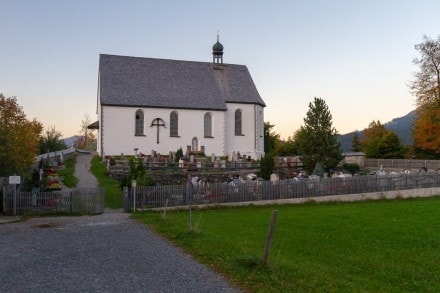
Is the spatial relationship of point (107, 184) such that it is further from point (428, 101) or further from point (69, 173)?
point (428, 101)

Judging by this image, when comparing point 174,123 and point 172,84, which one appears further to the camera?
point 172,84

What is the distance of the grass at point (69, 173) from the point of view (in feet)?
92.4

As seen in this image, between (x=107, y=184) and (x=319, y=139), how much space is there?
56.7 feet

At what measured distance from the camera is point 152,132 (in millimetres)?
43594

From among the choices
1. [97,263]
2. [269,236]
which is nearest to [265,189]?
[97,263]

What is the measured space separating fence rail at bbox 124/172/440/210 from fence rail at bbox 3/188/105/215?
55.6 inches

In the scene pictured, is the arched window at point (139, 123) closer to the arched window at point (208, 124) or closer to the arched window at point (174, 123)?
the arched window at point (174, 123)

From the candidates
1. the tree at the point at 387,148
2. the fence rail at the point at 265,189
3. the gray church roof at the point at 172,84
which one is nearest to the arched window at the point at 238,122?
the gray church roof at the point at 172,84

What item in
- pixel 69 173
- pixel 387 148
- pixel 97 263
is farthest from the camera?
pixel 387 148

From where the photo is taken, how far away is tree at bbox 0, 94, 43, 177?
21.7m

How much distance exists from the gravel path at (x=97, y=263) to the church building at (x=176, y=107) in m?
27.2

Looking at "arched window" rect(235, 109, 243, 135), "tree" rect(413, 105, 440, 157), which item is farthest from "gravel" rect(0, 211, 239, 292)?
"tree" rect(413, 105, 440, 157)

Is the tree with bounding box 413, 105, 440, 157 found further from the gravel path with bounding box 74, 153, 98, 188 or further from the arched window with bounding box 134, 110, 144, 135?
the gravel path with bounding box 74, 153, 98, 188

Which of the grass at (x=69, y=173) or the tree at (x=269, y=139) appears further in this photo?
the tree at (x=269, y=139)
